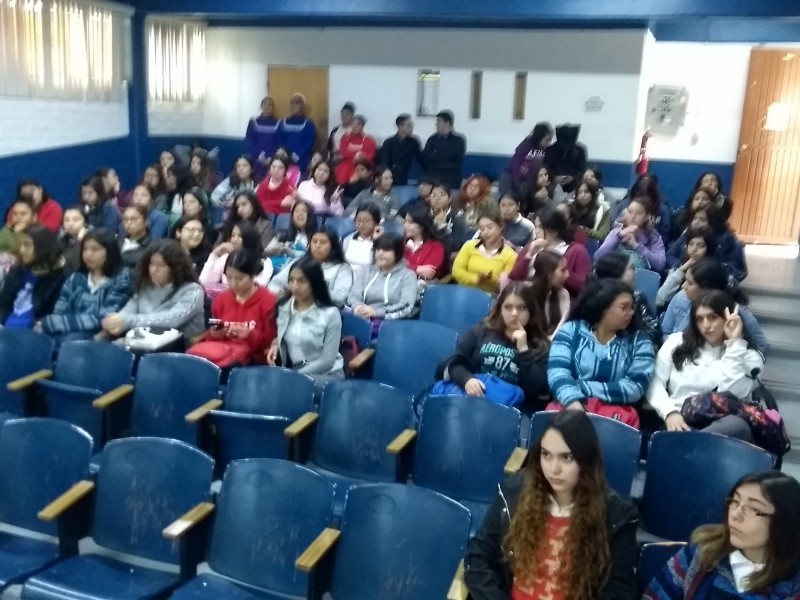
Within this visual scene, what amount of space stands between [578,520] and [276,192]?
17.0 feet

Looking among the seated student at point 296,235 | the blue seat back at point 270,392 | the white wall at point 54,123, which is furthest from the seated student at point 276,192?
the blue seat back at point 270,392

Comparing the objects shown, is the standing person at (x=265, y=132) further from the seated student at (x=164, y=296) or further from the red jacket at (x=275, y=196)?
the seated student at (x=164, y=296)

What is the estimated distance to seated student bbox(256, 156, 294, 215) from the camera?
262 inches

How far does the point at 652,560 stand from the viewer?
6.96ft

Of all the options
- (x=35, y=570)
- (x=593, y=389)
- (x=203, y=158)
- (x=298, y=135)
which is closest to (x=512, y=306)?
(x=593, y=389)

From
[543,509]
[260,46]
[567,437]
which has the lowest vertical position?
[543,509]

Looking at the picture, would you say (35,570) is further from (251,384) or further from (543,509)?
(543,509)

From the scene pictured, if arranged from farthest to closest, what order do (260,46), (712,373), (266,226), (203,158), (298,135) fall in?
1. (260,46)
2. (298,135)
3. (203,158)
4. (266,226)
5. (712,373)

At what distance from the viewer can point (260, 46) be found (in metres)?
8.70

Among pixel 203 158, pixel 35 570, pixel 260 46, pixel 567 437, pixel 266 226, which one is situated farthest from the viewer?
pixel 260 46

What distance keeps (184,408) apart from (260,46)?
6369 mm

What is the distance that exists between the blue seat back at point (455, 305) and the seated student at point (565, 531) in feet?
6.88

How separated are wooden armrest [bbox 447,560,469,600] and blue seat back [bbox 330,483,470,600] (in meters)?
0.09

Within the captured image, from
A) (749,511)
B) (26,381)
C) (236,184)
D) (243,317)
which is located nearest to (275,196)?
(236,184)
